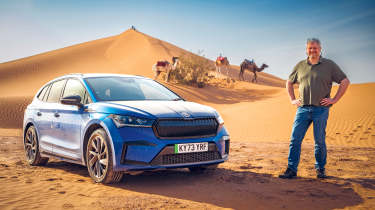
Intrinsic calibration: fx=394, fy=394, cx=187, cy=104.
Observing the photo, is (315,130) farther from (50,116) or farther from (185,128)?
(50,116)

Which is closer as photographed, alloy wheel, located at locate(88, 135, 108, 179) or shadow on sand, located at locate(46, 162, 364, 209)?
shadow on sand, located at locate(46, 162, 364, 209)

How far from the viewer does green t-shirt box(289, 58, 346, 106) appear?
641 cm

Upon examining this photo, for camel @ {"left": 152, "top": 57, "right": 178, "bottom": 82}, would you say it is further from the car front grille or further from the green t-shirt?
the car front grille

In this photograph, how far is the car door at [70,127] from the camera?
6.43m

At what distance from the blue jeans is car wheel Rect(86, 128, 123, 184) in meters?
2.95

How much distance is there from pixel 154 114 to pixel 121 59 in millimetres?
54409

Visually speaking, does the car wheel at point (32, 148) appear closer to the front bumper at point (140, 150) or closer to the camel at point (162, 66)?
the front bumper at point (140, 150)

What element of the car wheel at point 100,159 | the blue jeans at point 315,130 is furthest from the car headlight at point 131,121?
the blue jeans at point 315,130

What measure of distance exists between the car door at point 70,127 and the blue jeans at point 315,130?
3.53m

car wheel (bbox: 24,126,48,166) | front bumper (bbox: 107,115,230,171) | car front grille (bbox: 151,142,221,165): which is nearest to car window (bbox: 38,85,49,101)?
car wheel (bbox: 24,126,48,166)

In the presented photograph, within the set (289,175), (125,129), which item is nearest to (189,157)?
(125,129)

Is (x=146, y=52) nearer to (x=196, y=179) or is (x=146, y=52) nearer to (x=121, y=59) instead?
(x=121, y=59)

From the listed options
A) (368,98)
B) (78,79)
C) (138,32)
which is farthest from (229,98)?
(138,32)

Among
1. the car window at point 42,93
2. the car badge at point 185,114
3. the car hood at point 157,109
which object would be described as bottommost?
the car badge at point 185,114
